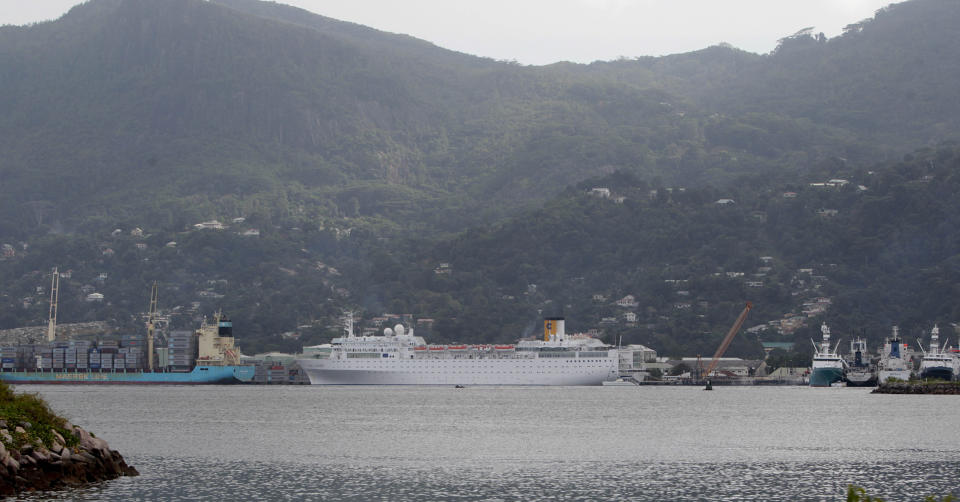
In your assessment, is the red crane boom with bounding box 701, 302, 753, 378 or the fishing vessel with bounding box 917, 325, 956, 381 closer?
the fishing vessel with bounding box 917, 325, 956, 381

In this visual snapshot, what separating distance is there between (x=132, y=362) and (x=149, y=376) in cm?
323

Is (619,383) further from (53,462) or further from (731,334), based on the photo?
(53,462)

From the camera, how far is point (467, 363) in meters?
129

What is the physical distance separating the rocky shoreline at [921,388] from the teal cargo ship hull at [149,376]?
64.2 meters

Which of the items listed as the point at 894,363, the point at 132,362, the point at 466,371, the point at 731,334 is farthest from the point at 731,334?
the point at 132,362

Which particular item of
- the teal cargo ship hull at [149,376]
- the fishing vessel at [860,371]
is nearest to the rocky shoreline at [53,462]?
the fishing vessel at [860,371]

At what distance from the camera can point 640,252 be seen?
193 m

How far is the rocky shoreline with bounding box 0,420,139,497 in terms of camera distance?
36656 millimetres

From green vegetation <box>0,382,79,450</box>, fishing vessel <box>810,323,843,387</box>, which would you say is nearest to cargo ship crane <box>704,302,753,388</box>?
fishing vessel <box>810,323,843,387</box>

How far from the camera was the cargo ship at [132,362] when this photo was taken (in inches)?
5551

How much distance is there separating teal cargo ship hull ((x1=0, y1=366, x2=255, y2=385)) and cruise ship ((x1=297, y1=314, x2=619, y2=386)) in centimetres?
1154

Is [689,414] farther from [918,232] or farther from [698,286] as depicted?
[918,232]

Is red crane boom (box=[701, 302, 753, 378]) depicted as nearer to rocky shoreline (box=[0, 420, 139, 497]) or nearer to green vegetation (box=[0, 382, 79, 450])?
rocky shoreline (box=[0, 420, 139, 497])

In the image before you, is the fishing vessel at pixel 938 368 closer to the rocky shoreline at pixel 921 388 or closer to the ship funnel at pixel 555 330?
the rocky shoreline at pixel 921 388
